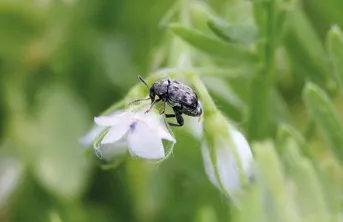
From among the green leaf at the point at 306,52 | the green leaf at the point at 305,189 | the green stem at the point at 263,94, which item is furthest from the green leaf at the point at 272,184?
the green leaf at the point at 306,52

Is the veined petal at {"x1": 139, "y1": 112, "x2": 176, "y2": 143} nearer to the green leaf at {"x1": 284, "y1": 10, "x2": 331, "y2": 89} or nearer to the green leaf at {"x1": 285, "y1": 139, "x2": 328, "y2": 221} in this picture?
the green leaf at {"x1": 285, "y1": 139, "x2": 328, "y2": 221}

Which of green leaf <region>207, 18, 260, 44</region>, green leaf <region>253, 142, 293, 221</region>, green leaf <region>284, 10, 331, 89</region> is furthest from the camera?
green leaf <region>284, 10, 331, 89</region>

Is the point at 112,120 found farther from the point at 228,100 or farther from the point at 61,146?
the point at 61,146

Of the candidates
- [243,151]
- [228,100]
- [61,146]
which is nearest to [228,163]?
[243,151]

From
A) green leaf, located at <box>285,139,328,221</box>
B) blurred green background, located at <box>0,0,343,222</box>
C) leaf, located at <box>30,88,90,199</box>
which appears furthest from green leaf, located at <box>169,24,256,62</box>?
→ leaf, located at <box>30,88,90,199</box>

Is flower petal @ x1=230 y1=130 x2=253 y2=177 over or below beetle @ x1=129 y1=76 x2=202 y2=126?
below
